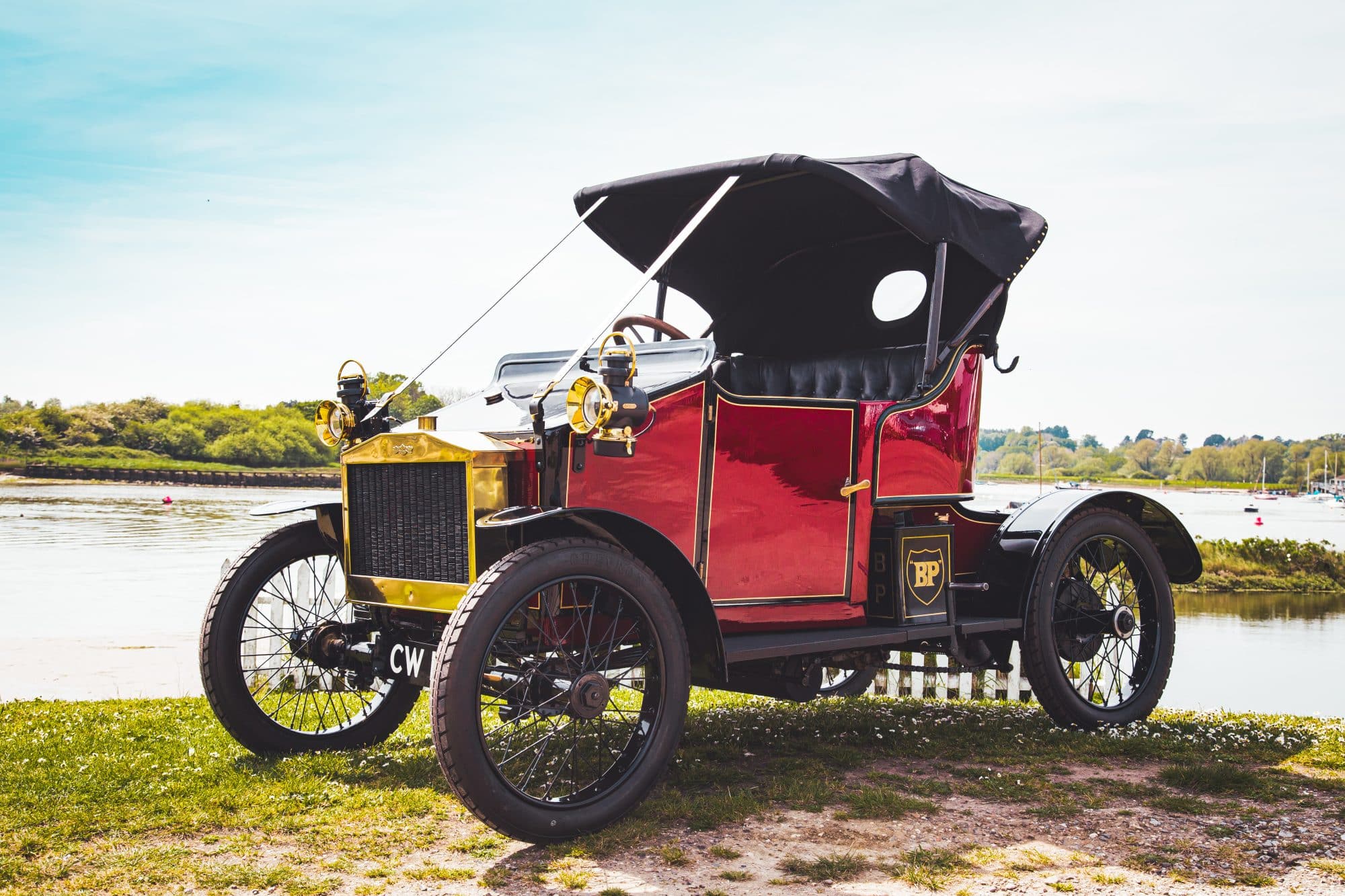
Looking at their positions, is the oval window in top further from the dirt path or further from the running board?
the dirt path

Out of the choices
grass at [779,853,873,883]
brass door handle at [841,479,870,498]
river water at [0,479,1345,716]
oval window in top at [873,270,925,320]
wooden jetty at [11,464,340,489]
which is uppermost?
oval window in top at [873,270,925,320]

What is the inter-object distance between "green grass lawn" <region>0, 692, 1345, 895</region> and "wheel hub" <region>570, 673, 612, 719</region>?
1.64 feet

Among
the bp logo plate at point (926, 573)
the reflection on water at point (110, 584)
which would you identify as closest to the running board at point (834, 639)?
the bp logo plate at point (926, 573)

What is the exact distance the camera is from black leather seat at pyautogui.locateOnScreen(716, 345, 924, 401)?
6887 mm

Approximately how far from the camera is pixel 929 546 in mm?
5895

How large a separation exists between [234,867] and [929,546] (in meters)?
3.65

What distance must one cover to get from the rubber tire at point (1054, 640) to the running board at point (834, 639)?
0.73 feet

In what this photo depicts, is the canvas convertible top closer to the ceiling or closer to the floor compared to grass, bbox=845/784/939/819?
closer to the ceiling

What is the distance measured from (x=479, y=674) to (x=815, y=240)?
14.2ft

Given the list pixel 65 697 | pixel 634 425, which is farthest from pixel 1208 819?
pixel 65 697

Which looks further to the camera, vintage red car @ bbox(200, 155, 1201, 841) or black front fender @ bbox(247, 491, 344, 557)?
black front fender @ bbox(247, 491, 344, 557)

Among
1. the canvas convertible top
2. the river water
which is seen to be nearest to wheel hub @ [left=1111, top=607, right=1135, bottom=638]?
the river water

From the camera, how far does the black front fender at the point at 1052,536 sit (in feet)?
21.0

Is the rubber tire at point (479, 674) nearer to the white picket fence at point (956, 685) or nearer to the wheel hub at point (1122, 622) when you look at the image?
the wheel hub at point (1122, 622)
